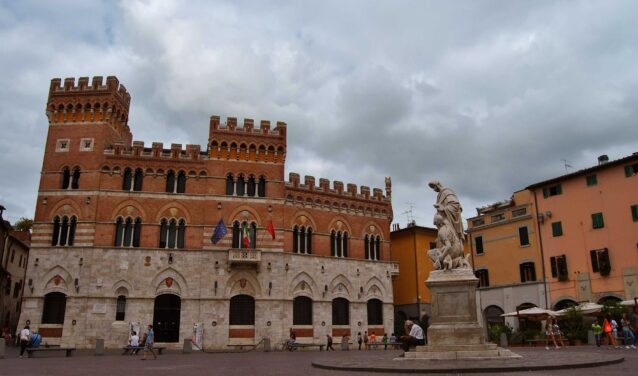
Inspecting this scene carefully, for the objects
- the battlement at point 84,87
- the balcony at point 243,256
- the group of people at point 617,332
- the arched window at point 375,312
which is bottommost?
the group of people at point 617,332

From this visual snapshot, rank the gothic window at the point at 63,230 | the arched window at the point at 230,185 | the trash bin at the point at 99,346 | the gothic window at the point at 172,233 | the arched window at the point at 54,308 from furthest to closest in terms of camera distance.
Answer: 1. the arched window at the point at 230,185
2. the gothic window at the point at 172,233
3. the gothic window at the point at 63,230
4. the arched window at the point at 54,308
5. the trash bin at the point at 99,346

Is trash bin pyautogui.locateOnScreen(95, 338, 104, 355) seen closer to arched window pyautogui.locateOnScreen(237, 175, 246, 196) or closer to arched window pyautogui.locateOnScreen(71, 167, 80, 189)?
arched window pyautogui.locateOnScreen(71, 167, 80, 189)

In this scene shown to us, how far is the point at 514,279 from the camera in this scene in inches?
1615

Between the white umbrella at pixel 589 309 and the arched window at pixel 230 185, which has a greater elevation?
the arched window at pixel 230 185

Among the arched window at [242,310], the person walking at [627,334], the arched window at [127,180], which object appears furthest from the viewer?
the arched window at [127,180]

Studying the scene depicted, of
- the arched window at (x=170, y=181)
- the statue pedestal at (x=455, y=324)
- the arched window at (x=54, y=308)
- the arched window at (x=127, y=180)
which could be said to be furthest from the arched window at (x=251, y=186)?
the statue pedestal at (x=455, y=324)

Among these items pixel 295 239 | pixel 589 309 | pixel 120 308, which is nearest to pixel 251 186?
pixel 295 239

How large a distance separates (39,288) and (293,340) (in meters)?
17.2

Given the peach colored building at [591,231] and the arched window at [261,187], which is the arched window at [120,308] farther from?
the peach colored building at [591,231]

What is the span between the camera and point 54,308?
114 feet

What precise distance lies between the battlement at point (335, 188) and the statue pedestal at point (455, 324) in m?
26.6

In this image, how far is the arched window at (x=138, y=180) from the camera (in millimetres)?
37763

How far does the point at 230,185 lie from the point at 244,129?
4.65 metres

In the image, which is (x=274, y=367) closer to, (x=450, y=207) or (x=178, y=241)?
(x=450, y=207)
